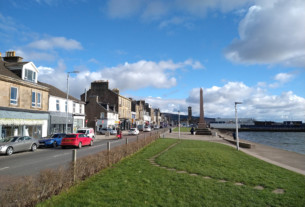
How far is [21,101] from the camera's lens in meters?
26.2

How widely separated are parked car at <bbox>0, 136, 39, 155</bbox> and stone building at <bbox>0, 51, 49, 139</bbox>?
5709mm

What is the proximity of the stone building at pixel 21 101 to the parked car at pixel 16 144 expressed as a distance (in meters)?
5.71

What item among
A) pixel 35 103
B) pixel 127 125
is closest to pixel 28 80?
pixel 35 103

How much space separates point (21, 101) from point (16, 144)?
976 centimetres

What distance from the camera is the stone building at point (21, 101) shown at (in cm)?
2381

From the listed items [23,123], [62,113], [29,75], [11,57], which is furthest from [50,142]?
[11,57]

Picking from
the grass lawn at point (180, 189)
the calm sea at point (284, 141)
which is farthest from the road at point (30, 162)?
the calm sea at point (284, 141)

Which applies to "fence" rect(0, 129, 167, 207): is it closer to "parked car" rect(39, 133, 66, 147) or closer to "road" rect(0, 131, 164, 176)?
"road" rect(0, 131, 164, 176)

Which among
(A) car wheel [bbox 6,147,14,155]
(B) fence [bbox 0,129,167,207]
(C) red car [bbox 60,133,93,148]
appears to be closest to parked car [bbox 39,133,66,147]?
(C) red car [bbox 60,133,93,148]

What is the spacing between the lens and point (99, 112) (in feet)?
183

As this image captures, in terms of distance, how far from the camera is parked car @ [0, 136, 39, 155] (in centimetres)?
1730

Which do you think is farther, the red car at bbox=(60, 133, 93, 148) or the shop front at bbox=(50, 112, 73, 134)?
the shop front at bbox=(50, 112, 73, 134)

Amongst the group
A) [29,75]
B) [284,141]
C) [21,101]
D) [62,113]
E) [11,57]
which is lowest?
[284,141]

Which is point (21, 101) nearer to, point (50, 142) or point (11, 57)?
point (50, 142)
